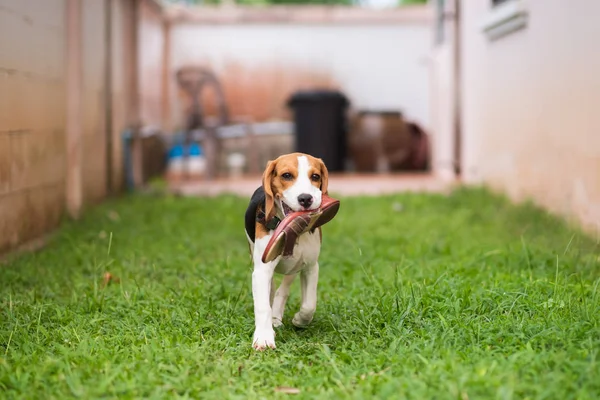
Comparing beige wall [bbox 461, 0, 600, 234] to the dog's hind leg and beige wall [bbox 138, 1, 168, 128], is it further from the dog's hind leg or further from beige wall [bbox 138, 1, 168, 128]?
beige wall [bbox 138, 1, 168, 128]

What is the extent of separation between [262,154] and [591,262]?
722 centimetres

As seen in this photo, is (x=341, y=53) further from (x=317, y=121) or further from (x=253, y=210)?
(x=253, y=210)

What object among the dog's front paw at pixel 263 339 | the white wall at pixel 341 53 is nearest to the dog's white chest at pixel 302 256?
the dog's front paw at pixel 263 339

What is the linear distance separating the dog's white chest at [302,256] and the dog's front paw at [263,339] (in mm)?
258

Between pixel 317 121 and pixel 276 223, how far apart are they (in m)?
7.94

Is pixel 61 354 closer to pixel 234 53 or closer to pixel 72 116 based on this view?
pixel 72 116

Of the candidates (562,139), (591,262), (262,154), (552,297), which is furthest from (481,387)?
(262,154)

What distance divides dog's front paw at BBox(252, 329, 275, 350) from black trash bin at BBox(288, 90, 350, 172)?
26.1ft

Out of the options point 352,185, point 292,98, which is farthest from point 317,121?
point 352,185

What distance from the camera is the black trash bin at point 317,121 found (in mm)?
10930

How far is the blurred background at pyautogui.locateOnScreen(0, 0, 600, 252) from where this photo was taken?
5309 mm

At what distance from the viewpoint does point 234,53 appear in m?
12.8

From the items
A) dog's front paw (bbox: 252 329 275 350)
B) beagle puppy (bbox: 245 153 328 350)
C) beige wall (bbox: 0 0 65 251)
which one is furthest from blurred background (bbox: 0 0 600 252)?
dog's front paw (bbox: 252 329 275 350)

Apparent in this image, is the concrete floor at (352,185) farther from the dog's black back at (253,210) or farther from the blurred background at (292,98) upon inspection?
the dog's black back at (253,210)
